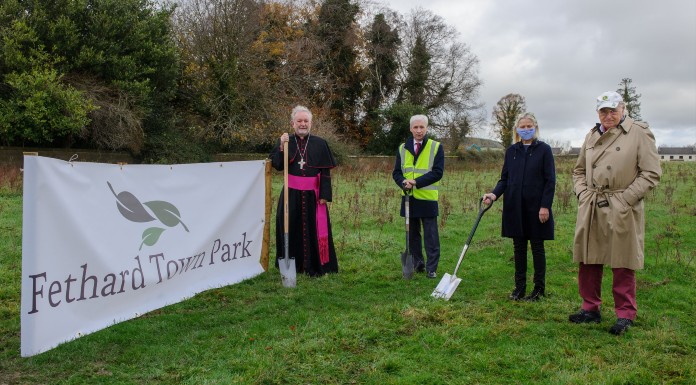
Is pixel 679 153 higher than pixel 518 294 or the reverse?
higher

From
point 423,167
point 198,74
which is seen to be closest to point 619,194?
point 423,167

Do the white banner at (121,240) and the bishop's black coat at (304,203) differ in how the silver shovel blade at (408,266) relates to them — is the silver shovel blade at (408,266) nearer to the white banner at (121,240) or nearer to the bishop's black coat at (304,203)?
the bishop's black coat at (304,203)

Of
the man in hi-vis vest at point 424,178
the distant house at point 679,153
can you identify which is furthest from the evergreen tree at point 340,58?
the distant house at point 679,153

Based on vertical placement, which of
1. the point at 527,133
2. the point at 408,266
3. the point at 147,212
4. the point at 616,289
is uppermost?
the point at 527,133

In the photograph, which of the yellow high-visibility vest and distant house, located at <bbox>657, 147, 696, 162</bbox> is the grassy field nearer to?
the yellow high-visibility vest

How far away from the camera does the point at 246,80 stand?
25.0 m

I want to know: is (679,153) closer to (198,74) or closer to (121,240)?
(198,74)

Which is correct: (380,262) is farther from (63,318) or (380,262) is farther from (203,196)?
(63,318)

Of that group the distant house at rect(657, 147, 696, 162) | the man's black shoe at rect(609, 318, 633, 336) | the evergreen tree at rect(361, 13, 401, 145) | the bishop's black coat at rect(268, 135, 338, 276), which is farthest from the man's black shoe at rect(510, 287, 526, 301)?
the distant house at rect(657, 147, 696, 162)

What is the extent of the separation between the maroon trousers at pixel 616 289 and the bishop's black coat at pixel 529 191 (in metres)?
0.59

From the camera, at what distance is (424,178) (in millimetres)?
6535

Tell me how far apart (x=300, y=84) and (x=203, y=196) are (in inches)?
956

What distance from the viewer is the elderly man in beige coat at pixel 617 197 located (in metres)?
4.51

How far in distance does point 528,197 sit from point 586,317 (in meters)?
1.27
